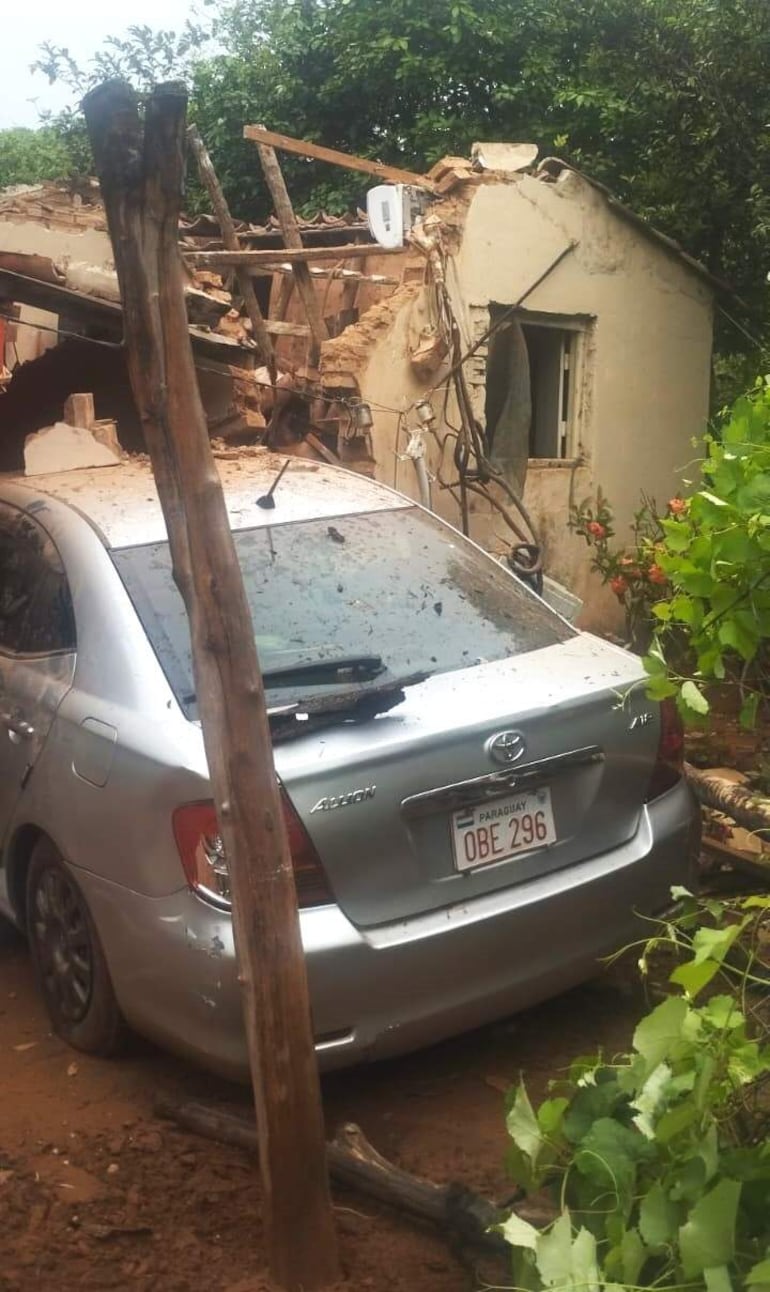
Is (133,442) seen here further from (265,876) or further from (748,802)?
(265,876)

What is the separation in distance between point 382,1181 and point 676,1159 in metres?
1.11

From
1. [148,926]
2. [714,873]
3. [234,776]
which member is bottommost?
[714,873]

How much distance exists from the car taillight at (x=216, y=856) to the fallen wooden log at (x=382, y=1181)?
1.93 ft

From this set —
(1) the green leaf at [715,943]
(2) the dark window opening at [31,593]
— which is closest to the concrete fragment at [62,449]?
(2) the dark window opening at [31,593]

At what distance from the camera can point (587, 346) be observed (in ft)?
29.9

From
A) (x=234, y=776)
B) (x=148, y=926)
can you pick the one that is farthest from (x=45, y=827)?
(x=234, y=776)

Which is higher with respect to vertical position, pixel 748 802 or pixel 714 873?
pixel 748 802

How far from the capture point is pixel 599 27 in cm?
1035

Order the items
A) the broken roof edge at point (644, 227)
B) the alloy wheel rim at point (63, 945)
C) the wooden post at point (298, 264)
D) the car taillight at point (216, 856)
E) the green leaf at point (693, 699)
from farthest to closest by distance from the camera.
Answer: the broken roof edge at point (644, 227) → the wooden post at point (298, 264) → the alloy wheel rim at point (63, 945) → the car taillight at point (216, 856) → the green leaf at point (693, 699)

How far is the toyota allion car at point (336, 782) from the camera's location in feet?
9.82

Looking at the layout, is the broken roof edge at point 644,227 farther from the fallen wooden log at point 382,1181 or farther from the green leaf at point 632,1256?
the green leaf at point 632,1256

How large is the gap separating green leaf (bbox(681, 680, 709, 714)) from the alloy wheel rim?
2.06m

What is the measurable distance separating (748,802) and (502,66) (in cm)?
1088

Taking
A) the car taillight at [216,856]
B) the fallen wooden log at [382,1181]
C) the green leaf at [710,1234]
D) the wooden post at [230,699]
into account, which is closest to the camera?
the green leaf at [710,1234]
